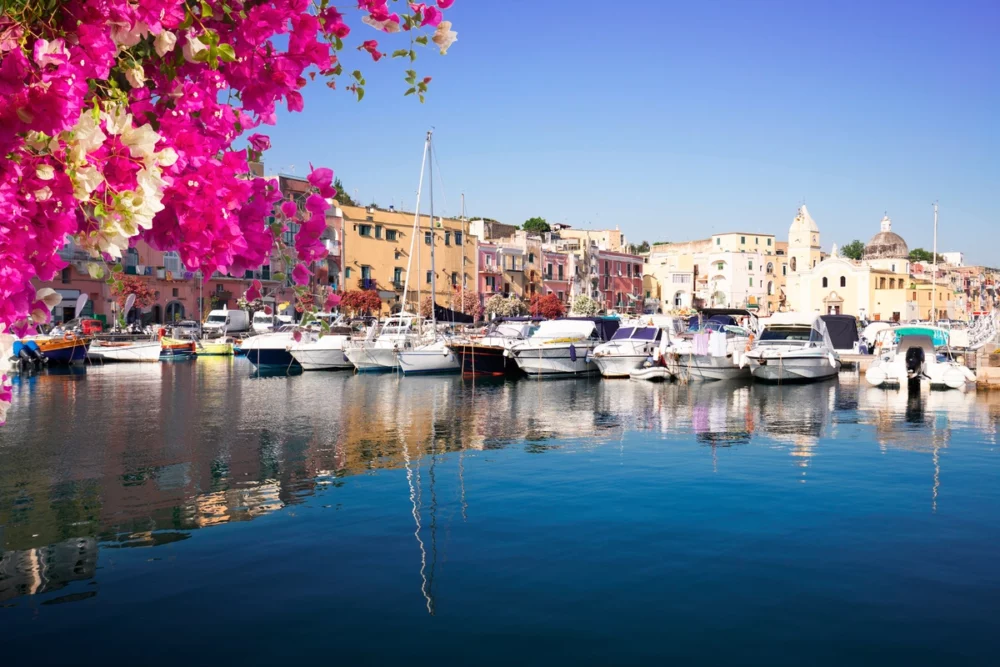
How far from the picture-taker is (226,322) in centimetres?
5688

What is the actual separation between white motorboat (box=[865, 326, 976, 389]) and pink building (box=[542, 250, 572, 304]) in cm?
5700

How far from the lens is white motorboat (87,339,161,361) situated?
45688mm

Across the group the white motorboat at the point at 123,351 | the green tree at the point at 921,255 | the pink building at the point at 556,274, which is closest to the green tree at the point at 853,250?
the green tree at the point at 921,255

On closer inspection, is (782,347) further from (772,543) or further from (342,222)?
(342,222)

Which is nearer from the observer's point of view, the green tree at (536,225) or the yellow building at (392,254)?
the yellow building at (392,254)

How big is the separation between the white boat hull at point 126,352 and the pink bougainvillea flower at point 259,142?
150 ft

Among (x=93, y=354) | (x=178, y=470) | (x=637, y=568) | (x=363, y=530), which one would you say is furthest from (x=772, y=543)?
(x=93, y=354)

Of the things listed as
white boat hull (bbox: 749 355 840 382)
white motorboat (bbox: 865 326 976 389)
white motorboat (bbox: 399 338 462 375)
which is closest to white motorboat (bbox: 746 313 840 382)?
white boat hull (bbox: 749 355 840 382)

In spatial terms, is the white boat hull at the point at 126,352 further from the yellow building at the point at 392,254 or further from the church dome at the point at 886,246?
the church dome at the point at 886,246

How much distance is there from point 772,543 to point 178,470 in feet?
34.5

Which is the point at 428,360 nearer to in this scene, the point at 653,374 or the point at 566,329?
the point at 566,329

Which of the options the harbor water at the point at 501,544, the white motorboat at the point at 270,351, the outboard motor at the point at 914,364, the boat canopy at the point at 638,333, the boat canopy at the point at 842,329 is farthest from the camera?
the boat canopy at the point at 842,329

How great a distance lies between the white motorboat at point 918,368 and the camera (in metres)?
30.9

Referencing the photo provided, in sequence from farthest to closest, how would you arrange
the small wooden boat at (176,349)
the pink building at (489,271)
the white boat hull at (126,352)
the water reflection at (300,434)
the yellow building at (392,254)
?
the pink building at (489,271) < the yellow building at (392,254) < the small wooden boat at (176,349) < the white boat hull at (126,352) < the water reflection at (300,434)
